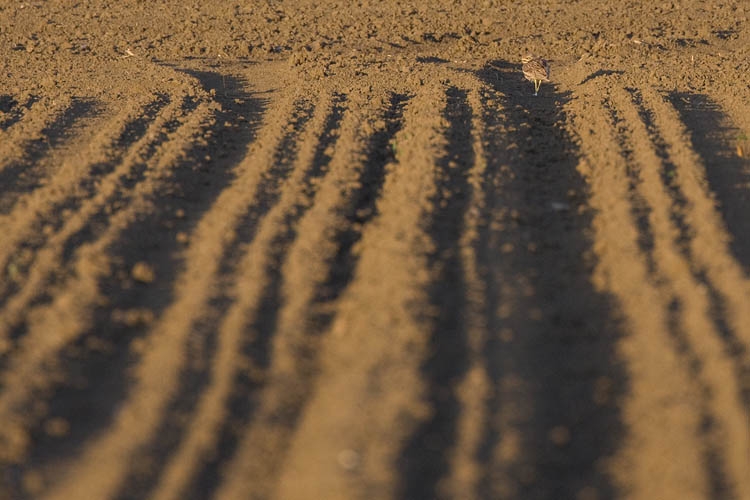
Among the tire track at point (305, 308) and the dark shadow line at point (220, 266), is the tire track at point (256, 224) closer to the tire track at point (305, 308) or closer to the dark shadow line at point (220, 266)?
the dark shadow line at point (220, 266)

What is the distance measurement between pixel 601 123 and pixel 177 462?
5683 mm

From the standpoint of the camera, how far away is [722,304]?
13.9ft

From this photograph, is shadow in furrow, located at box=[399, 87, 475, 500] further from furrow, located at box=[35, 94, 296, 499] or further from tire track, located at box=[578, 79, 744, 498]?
furrow, located at box=[35, 94, 296, 499]

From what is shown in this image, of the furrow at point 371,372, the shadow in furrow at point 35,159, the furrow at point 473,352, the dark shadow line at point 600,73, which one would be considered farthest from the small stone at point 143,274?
the dark shadow line at point 600,73

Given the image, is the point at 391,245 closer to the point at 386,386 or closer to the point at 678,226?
the point at 386,386

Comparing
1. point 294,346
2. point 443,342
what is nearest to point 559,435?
point 443,342

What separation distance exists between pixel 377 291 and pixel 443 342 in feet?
1.86

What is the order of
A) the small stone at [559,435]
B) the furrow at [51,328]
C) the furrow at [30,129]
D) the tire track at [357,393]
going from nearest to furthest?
the tire track at [357,393] < the small stone at [559,435] < the furrow at [51,328] < the furrow at [30,129]

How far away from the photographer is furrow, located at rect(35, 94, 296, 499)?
3.21m

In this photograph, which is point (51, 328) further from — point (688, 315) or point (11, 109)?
point (11, 109)

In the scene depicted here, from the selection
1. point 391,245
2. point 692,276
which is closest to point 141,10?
point 391,245

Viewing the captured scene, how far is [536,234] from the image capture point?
17.1 ft

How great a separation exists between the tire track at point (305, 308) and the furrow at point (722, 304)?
2032 mm

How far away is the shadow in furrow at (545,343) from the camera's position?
10.5ft
